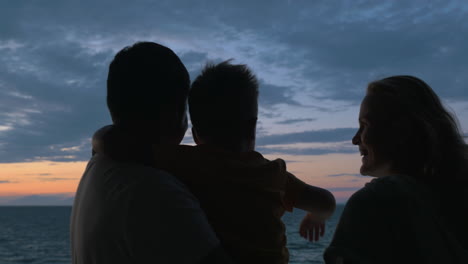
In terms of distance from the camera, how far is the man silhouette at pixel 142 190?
1325mm

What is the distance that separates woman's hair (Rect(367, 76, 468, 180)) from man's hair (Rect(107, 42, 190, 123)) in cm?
92

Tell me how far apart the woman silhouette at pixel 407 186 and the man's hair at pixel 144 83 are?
86cm

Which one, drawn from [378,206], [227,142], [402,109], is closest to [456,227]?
[378,206]

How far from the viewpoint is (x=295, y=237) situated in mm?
73000

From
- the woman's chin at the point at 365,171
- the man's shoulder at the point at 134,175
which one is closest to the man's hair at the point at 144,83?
the man's shoulder at the point at 134,175

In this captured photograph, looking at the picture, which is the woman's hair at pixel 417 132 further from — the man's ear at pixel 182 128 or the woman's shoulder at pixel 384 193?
the man's ear at pixel 182 128

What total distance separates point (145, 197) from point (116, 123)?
50cm

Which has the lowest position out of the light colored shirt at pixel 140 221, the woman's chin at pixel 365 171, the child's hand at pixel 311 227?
the child's hand at pixel 311 227

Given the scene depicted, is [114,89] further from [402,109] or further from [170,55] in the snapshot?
Answer: [402,109]

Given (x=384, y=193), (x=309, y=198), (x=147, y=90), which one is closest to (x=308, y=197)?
(x=309, y=198)

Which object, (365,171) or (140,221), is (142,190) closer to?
(140,221)

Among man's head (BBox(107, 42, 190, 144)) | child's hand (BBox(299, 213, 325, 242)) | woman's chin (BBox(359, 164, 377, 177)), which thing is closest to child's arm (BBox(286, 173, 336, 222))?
child's hand (BBox(299, 213, 325, 242))

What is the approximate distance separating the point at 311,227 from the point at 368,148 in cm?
80

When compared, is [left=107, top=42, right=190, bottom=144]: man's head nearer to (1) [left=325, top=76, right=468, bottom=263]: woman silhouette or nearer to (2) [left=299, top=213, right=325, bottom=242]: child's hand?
(1) [left=325, top=76, right=468, bottom=263]: woman silhouette
